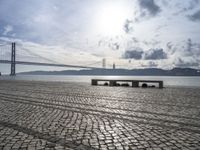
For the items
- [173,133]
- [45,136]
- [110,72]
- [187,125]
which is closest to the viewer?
[45,136]

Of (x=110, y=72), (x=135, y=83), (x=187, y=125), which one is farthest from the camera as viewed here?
(x=110, y=72)

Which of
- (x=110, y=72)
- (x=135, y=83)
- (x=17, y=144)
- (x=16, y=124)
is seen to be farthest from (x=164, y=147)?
(x=110, y=72)

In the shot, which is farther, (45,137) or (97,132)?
(97,132)

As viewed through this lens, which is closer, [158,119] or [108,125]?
[108,125]

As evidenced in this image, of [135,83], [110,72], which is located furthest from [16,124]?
[110,72]

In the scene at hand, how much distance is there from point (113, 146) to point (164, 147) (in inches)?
35.8

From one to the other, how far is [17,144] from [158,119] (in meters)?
4.20

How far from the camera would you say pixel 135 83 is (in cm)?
2628

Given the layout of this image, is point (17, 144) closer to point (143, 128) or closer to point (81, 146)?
point (81, 146)

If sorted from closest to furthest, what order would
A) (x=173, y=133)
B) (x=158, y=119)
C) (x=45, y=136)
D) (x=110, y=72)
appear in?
(x=45, y=136) < (x=173, y=133) < (x=158, y=119) < (x=110, y=72)

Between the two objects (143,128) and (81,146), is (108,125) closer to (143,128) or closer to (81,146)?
(143,128)

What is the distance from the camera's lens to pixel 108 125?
645 centimetres

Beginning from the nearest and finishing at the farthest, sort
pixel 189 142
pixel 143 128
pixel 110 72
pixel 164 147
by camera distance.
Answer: pixel 164 147
pixel 189 142
pixel 143 128
pixel 110 72

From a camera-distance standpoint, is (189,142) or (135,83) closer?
(189,142)
